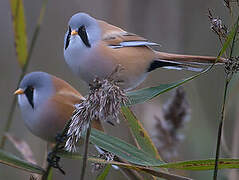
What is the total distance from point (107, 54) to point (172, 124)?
19.5 inches

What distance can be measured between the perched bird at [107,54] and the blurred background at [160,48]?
22.7 inches

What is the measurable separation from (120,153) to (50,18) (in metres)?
2.42

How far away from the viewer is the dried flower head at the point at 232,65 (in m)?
1.04

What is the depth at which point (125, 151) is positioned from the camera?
1.29 metres

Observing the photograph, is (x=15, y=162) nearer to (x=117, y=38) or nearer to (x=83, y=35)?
(x=83, y=35)

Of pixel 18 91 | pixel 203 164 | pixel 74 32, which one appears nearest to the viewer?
pixel 203 164

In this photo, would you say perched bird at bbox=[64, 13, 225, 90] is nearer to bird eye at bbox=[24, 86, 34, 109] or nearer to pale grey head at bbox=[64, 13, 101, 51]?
pale grey head at bbox=[64, 13, 101, 51]

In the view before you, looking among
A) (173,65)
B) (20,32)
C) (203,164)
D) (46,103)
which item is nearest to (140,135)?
(203,164)

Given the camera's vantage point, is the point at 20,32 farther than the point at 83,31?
Yes

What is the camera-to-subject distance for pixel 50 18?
349 cm

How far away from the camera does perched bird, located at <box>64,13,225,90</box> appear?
68.8 inches

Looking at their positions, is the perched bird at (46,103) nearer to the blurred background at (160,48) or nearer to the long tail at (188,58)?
the long tail at (188,58)

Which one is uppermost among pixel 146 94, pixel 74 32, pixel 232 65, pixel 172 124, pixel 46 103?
pixel 74 32

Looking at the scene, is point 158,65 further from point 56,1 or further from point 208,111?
point 56,1
